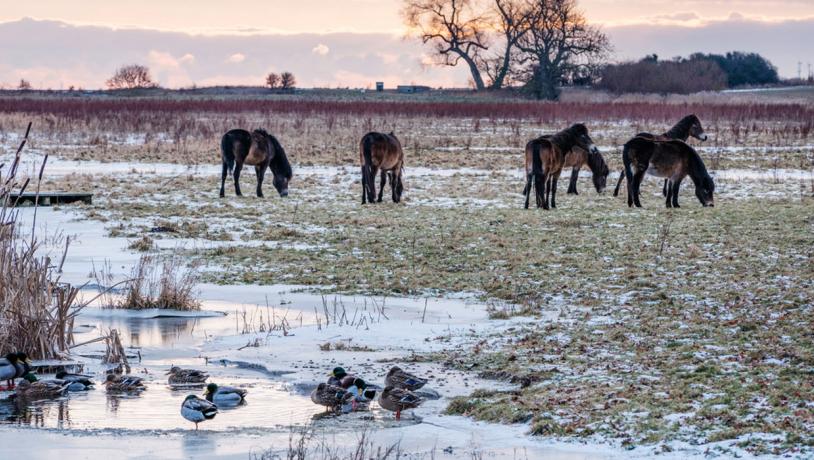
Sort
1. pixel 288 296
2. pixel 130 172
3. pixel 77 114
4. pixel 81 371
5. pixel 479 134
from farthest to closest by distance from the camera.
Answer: pixel 77 114, pixel 479 134, pixel 130 172, pixel 288 296, pixel 81 371

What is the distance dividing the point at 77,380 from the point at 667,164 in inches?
531

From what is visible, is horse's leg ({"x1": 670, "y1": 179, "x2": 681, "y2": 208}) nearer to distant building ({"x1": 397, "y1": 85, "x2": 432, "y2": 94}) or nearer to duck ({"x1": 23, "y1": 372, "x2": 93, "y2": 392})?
duck ({"x1": 23, "y1": 372, "x2": 93, "y2": 392})

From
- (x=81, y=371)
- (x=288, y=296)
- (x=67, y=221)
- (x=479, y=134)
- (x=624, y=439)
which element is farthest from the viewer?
(x=479, y=134)

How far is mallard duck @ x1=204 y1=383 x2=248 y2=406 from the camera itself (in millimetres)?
7541

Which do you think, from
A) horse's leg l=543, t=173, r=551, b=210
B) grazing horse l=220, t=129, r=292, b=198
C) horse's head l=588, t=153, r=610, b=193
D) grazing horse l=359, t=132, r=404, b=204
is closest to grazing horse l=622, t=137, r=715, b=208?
horse's leg l=543, t=173, r=551, b=210

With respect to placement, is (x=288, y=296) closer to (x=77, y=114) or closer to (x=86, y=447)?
(x=86, y=447)

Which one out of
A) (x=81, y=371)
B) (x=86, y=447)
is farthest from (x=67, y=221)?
(x=86, y=447)

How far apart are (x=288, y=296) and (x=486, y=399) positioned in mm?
4578

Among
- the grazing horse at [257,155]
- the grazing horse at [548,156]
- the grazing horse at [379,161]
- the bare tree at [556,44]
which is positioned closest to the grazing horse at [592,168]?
the grazing horse at [548,156]

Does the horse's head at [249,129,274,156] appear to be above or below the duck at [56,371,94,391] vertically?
above

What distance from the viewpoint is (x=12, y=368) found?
831 centimetres

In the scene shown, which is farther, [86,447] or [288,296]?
[288,296]

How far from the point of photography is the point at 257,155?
2217cm

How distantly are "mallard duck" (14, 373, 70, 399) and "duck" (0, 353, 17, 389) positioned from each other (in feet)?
0.83
